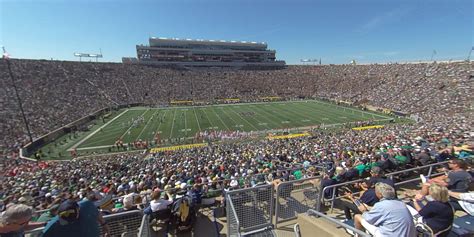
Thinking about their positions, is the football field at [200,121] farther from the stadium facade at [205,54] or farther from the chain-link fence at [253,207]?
the stadium facade at [205,54]

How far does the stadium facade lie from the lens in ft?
272

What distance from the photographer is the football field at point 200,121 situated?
→ 97.2 ft

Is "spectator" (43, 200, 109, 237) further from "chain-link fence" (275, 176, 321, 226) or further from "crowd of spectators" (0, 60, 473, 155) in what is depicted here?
"crowd of spectators" (0, 60, 473, 155)

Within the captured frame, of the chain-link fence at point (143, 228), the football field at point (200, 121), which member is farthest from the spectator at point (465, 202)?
the football field at point (200, 121)

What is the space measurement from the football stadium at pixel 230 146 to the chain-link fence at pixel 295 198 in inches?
1.1

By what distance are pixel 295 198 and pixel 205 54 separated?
8823 cm

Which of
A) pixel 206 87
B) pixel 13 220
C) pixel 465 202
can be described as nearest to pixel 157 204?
pixel 13 220

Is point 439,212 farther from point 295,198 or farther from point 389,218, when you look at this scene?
point 295,198

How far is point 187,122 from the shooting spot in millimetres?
36500

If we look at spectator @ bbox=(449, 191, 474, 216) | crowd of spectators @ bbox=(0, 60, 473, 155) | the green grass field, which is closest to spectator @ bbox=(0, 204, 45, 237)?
spectator @ bbox=(449, 191, 474, 216)

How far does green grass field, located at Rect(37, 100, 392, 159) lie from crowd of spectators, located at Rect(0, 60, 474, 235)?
5.00 metres

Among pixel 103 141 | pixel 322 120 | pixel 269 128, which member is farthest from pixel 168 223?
pixel 322 120

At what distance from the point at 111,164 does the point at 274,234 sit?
633 inches

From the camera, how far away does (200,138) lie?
28344mm
